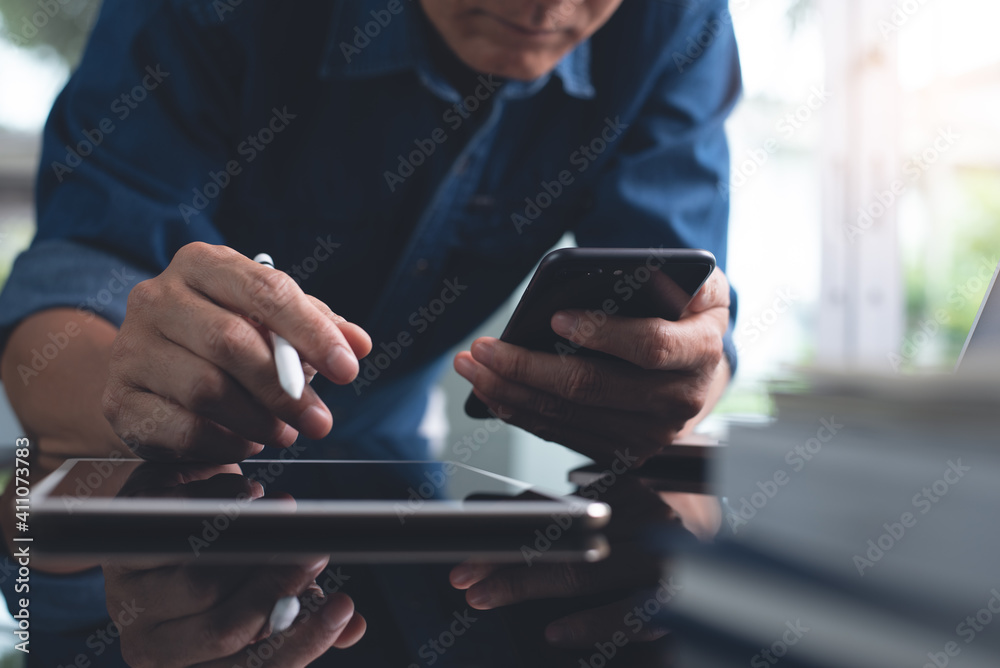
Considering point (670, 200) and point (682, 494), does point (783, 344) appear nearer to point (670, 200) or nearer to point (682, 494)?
point (670, 200)

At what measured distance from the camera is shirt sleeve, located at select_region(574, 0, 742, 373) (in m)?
0.98

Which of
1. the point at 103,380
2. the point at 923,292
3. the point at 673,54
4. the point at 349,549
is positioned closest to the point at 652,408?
→ the point at 349,549

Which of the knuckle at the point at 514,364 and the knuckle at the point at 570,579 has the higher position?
the knuckle at the point at 570,579

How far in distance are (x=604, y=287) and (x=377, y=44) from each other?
1.90ft

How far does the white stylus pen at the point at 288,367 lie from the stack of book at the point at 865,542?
0.77 ft

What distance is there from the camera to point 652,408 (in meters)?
0.64

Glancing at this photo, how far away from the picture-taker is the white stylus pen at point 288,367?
0.42m

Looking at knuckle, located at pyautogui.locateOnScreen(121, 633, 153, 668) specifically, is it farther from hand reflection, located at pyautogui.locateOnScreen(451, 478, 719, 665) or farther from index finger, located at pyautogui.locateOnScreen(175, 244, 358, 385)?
index finger, located at pyautogui.locateOnScreen(175, 244, 358, 385)

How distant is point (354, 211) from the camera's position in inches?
40.2

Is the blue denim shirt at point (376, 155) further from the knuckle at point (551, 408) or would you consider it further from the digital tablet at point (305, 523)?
the digital tablet at point (305, 523)

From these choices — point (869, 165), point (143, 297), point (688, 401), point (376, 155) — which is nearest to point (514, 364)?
point (688, 401)

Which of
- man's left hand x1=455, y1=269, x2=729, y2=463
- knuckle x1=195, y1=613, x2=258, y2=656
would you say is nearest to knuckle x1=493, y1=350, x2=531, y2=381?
man's left hand x1=455, y1=269, x2=729, y2=463

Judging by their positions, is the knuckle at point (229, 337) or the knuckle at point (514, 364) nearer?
the knuckle at point (229, 337)

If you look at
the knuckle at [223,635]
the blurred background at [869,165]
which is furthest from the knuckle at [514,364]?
the blurred background at [869,165]
